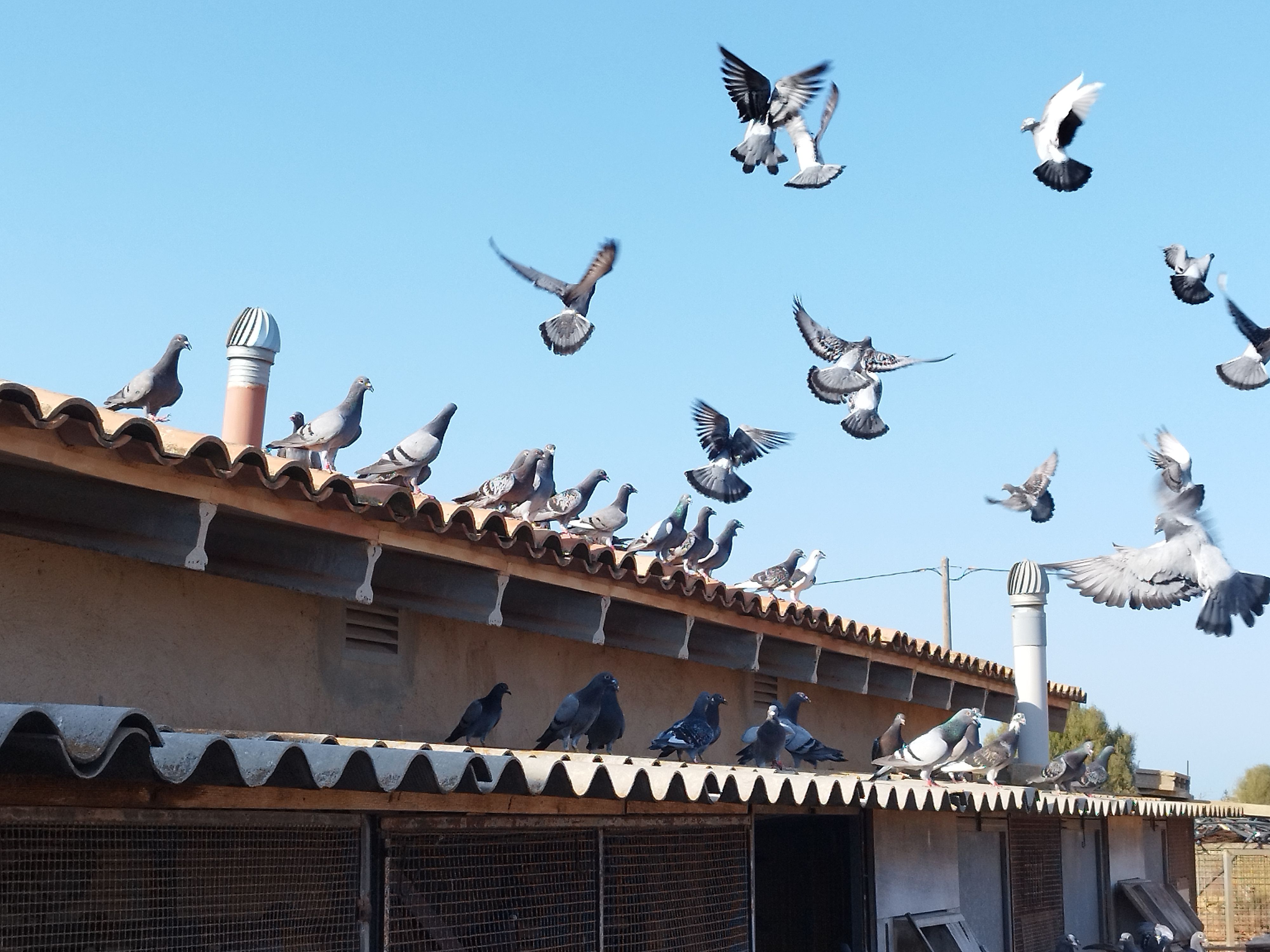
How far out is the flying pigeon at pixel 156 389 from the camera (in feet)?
27.6

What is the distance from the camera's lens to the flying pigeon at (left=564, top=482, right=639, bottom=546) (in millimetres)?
11547

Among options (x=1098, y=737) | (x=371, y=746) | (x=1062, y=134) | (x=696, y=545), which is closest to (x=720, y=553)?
(x=696, y=545)

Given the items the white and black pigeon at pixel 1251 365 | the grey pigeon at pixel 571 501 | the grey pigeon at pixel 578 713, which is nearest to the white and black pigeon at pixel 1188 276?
the white and black pigeon at pixel 1251 365

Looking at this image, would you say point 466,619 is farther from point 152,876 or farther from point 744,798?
point 152,876

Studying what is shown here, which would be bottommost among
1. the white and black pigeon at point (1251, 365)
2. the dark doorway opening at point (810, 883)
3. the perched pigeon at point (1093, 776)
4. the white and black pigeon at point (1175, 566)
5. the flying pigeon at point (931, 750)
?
the dark doorway opening at point (810, 883)

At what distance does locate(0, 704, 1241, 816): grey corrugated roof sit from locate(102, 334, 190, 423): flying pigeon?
3.33 m

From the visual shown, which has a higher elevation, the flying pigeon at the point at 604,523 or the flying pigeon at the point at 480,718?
the flying pigeon at the point at 604,523

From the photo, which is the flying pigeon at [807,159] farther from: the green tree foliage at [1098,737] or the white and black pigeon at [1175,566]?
the green tree foliage at [1098,737]

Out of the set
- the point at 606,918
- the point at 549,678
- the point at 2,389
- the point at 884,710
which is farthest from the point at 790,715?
the point at 2,389

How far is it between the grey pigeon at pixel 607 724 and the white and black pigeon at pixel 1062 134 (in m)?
6.77

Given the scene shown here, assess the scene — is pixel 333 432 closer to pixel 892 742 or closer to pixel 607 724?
pixel 607 724

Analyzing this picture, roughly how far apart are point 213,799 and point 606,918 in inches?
89.1

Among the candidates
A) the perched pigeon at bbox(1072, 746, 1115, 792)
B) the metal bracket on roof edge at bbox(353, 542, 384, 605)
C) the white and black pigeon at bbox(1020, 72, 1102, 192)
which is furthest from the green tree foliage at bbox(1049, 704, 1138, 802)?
the metal bracket on roof edge at bbox(353, 542, 384, 605)

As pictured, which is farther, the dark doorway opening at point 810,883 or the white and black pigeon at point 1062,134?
the white and black pigeon at point 1062,134
